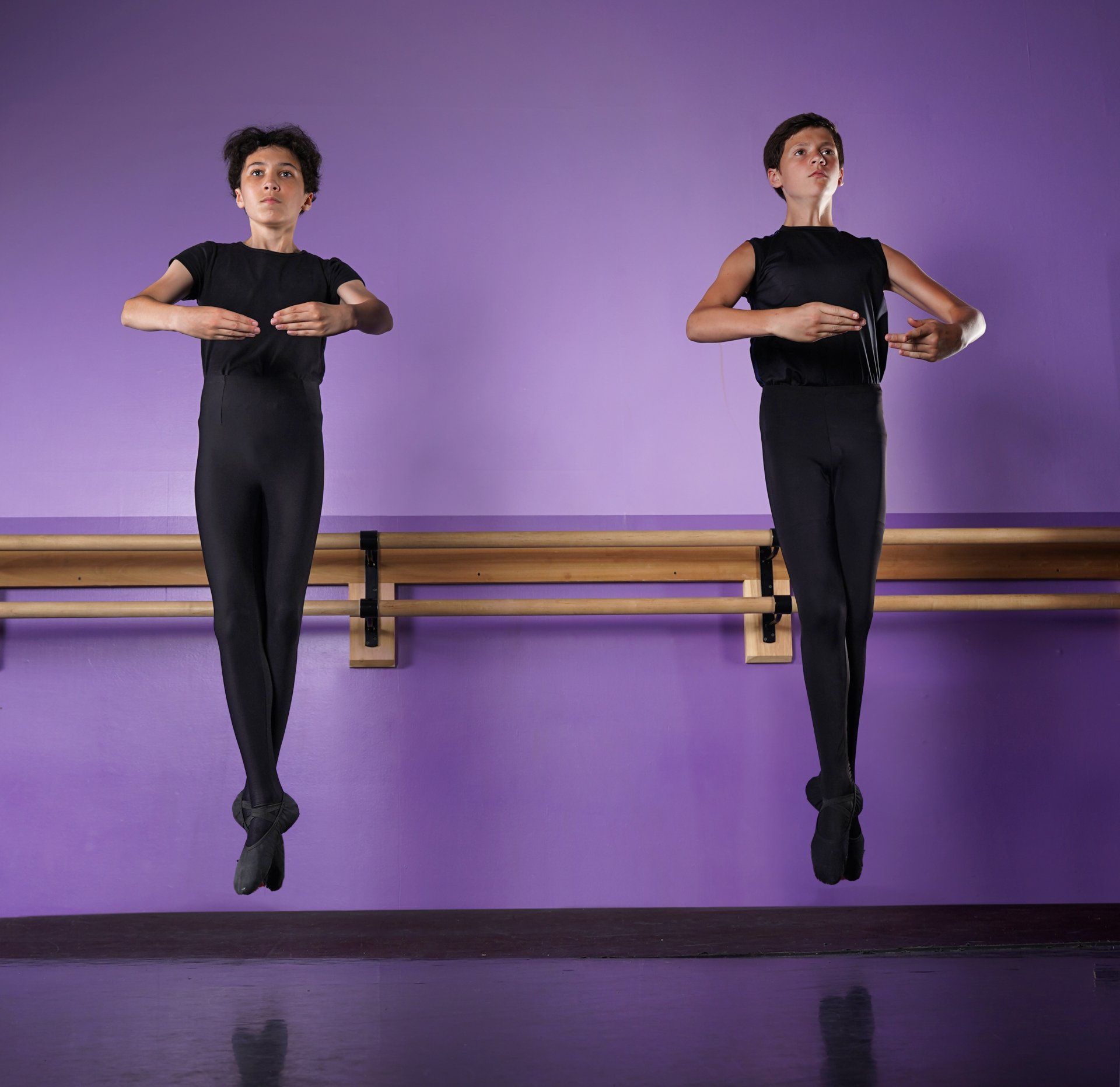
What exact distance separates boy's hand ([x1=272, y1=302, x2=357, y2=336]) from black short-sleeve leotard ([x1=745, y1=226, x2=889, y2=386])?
2.44 ft

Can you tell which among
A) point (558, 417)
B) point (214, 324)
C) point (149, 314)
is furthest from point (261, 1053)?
point (558, 417)

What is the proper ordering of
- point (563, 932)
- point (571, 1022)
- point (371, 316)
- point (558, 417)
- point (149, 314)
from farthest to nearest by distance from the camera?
point (558, 417)
point (563, 932)
point (371, 316)
point (149, 314)
point (571, 1022)

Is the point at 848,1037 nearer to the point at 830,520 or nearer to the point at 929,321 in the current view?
the point at 830,520

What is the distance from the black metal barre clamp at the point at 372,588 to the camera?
88.7 inches

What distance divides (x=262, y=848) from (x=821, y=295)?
1325 millimetres

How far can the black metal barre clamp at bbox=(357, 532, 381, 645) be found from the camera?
7.39 feet

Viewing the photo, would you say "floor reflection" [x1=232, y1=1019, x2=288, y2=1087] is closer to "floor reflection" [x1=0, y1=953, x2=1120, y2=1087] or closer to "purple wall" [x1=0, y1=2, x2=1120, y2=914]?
"floor reflection" [x1=0, y1=953, x2=1120, y2=1087]

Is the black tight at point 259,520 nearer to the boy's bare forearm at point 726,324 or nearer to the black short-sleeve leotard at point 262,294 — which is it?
the black short-sleeve leotard at point 262,294

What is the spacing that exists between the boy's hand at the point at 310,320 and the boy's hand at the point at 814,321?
0.72 m

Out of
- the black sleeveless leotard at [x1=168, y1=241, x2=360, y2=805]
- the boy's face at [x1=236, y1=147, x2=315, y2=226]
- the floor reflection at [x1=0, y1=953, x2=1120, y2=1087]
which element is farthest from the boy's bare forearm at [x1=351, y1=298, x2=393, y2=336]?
the floor reflection at [x1=0, y1=953, x2=1120, y2=1087]

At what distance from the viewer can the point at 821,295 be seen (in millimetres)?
2041

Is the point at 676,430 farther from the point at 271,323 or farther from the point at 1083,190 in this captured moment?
the point at 1083,190

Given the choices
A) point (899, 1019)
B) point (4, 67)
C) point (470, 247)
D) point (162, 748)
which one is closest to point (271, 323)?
point (470, 247)

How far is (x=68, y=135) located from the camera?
2580 millimetres
